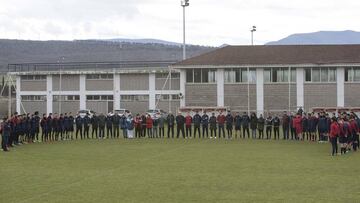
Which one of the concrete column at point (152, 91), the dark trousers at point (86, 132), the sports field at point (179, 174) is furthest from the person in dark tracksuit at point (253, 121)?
the concrete column at point (152, 91)

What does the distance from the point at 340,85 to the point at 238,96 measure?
9405 millimetres

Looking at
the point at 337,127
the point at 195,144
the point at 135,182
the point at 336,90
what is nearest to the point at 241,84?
the point at 336,90

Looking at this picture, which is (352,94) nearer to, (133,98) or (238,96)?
(238,96)

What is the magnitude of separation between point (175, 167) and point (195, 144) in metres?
11.6

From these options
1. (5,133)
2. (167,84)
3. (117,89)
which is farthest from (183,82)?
(5,133)

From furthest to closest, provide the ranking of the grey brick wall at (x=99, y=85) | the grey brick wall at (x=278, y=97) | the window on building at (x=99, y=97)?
the window on building at (x=99, y=97) → the grey brick wall at (x=99, y=85) → the grey brick wall at (x=278, y=97)

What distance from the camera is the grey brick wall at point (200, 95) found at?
62.4m

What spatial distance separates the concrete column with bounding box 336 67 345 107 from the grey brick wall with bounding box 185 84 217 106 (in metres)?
11.3

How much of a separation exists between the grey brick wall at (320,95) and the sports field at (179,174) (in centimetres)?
2817

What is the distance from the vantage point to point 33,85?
7269 centimetres

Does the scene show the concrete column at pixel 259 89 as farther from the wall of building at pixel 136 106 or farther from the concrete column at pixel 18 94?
the concrete column at pixel 18 94

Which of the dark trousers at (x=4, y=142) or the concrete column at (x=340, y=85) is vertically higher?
the concrete column at (x=340, y=85)

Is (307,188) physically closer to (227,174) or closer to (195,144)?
(227,174)

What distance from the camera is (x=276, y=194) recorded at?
1622cm
